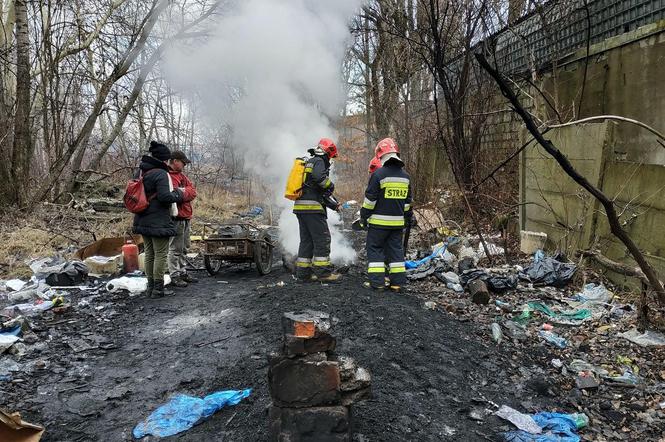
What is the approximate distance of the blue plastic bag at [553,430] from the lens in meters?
2.88

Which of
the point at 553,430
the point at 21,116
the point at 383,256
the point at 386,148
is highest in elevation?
the point at 21,116

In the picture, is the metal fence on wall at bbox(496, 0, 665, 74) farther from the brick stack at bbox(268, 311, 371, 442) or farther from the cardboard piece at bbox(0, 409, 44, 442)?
the cardboard piece at bbox(0, 409, 44, 442)

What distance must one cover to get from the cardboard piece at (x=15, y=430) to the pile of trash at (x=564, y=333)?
9.53 feet

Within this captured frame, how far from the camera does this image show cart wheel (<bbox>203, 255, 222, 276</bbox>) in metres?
7.24

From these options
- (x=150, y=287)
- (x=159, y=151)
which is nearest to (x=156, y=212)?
(x=159, y=151)

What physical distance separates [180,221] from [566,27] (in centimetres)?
736

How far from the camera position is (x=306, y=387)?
250 centimetres

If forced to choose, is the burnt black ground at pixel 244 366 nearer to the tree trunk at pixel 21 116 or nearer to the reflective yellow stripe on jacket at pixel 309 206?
the reflective yellow stripe on jacket at pixel 309 206

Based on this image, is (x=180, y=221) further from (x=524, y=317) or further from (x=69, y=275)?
(x=524, y=317)

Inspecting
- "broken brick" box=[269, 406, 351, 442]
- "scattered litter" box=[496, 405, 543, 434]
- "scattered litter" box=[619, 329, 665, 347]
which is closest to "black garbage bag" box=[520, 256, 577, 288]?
"scattered litter" box=[619, 329, 665, 347]

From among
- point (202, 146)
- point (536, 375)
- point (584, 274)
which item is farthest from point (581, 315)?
point (202, 146)

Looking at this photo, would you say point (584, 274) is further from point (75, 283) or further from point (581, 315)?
point (75, 283)

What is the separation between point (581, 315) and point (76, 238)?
8.81m

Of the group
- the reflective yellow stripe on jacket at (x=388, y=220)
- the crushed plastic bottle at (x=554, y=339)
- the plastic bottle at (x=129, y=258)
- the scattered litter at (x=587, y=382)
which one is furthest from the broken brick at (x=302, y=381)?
the plastic bottle at (x=129, y=258)
